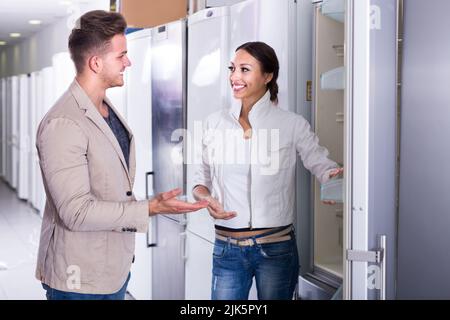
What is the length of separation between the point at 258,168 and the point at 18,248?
75cm

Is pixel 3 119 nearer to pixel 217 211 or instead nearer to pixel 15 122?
pixel 15 122

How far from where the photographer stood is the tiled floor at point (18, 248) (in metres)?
1.85

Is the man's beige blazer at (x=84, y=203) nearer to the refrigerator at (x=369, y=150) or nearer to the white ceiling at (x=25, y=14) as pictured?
the white ceiling at (x=25, y=14)

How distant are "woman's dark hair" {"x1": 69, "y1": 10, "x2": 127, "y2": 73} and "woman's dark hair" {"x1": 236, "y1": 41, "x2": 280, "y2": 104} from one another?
0.38 meters

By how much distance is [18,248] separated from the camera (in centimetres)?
193

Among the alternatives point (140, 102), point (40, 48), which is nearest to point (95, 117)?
point (140, 102)

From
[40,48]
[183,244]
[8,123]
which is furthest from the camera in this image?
[183,244]

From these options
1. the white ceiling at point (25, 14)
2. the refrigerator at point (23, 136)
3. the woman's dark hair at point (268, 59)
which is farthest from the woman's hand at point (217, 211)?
the white ceiling at point (25, 14)

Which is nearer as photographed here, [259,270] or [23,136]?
[259,270]

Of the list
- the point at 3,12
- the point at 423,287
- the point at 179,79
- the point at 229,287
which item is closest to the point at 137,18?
the point at 179,79

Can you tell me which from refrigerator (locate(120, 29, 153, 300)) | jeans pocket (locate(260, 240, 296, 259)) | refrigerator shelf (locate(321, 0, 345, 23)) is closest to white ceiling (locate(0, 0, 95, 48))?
refrigerator (locate(120, 29, 153, 300))

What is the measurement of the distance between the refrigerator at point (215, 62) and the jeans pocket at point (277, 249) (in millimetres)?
130

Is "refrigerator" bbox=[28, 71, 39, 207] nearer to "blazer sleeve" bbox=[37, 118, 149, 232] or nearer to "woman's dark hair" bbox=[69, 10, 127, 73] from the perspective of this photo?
"woman's dark hair" bbox=[69, 10, 127, 73]

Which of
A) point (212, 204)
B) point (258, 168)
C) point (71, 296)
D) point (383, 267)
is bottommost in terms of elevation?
point (71, 296)
